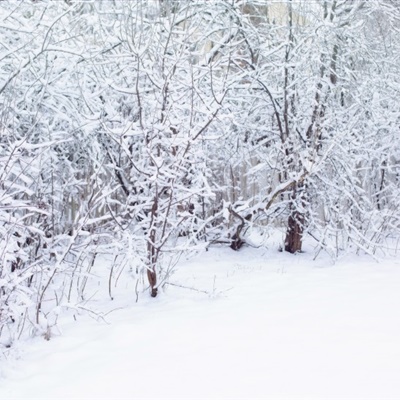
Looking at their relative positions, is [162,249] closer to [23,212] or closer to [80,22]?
[23,212]

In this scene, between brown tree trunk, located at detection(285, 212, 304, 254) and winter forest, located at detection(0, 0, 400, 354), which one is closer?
winter forest, located at detection(0, 0, 400, 354)

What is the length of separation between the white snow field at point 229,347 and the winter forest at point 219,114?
2.20 feet

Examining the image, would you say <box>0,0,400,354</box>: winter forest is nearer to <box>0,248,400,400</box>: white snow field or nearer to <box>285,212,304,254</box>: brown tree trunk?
<box>285,212,304,254</box>: brown tree trunk

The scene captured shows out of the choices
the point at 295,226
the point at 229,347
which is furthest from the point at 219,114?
the point at 229,347

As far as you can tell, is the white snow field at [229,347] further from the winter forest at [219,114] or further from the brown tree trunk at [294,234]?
the brown tree trunk at [294,234]

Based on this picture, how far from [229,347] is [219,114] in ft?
11.1

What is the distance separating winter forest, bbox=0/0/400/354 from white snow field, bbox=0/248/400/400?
671 mm

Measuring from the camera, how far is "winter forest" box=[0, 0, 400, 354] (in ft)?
18.4

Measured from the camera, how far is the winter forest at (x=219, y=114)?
562cm

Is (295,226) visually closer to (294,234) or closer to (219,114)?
(294,234)

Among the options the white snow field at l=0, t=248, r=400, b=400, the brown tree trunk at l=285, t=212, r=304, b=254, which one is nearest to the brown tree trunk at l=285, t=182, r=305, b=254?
the brown tree trunk at l=285, t=212, r=304, b=254

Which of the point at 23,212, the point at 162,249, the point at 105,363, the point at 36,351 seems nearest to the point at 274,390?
the point at 105,363

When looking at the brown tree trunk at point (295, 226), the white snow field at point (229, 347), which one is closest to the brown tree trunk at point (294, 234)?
the brown tree trunk at point (295, 226)

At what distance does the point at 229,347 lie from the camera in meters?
3.67
